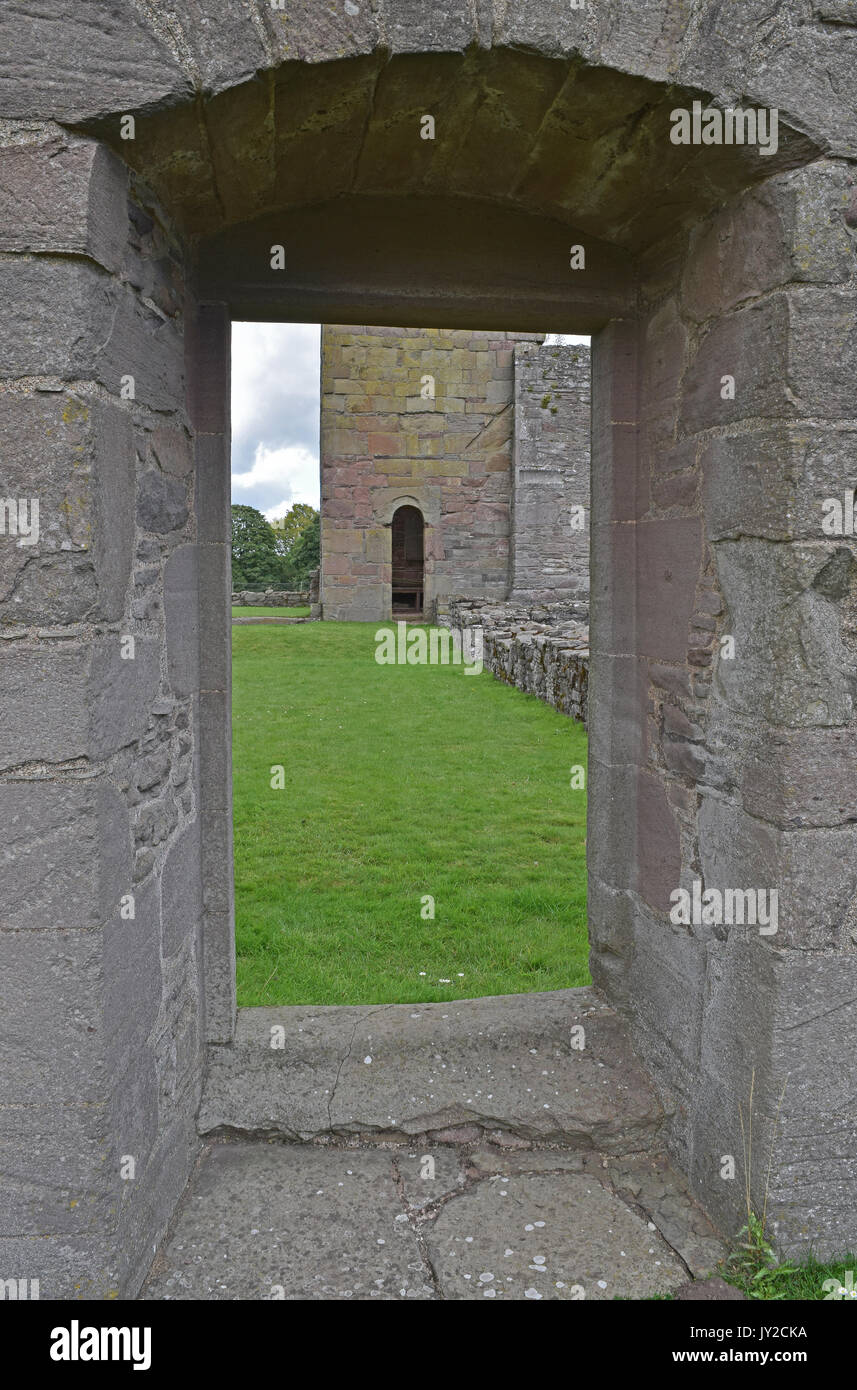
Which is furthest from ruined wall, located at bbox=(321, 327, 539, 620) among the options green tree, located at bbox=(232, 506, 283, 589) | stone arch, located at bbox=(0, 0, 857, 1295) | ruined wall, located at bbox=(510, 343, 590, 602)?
green tree, located at bbox=(232, 506, 283, 589)

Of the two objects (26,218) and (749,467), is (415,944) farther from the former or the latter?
(26,218)

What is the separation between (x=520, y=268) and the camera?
10.7ft

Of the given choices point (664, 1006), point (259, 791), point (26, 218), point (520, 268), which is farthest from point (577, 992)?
point (259, 791)

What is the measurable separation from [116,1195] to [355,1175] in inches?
38.9

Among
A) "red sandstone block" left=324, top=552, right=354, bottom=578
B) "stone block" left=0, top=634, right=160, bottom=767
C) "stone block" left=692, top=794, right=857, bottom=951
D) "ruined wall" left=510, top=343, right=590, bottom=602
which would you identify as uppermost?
"ruined wall" left=510, top=343, right=590, bottom=602

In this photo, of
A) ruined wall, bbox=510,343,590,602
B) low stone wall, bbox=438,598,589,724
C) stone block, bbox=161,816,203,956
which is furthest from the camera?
ruined wall, bbox=510,343,590,602

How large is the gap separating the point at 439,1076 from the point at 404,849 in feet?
8.90

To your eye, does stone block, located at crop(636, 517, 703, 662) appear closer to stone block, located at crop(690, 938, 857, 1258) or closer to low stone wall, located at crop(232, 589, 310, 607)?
stone block, located at crop(690, 938, 857, 1258)

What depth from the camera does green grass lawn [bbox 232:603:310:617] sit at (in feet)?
72.7

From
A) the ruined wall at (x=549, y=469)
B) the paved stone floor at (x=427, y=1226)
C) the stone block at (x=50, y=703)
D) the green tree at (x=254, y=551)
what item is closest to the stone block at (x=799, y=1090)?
the paved stone floor at (x=427, y=1226)

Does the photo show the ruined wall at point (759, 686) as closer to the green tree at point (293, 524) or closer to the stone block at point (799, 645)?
the stone block at point (799, 645)

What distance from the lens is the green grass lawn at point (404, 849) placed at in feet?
14.3

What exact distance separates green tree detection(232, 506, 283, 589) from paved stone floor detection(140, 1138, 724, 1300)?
37746mm

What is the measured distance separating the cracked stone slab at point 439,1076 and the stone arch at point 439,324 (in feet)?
0.57
